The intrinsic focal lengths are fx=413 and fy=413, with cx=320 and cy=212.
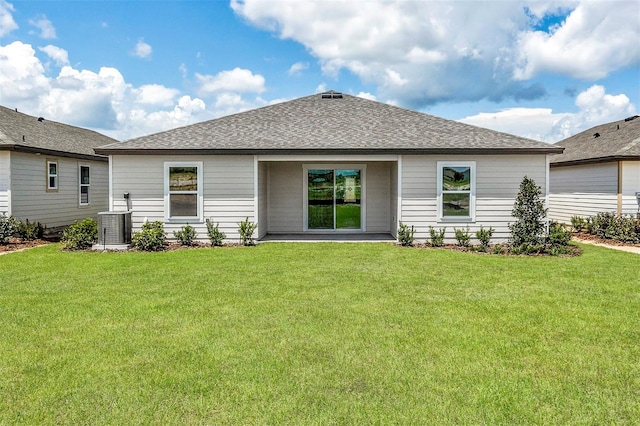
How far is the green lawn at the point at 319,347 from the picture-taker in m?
3.01

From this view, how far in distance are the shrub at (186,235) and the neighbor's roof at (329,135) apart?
2146 millimetres

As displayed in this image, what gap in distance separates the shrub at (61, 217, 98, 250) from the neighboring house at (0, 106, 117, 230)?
292 cm

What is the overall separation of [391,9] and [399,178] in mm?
5032

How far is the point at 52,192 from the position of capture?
1409 centimetres

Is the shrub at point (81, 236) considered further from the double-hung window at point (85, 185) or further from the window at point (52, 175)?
the double-hung window at point (85, 185)

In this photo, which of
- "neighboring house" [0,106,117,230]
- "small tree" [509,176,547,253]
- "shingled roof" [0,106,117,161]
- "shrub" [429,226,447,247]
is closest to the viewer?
"small tree" [509,176,547,253]

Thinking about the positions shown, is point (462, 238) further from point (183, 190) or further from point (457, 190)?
point (183, 190)

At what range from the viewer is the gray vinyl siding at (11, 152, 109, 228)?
492 inches

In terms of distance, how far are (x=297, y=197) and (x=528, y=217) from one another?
6.93m

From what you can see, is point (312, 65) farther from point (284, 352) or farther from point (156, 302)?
point (284, 352)

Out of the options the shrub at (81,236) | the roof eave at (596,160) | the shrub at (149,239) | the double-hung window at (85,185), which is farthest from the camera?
the double-hung window at (85,185)

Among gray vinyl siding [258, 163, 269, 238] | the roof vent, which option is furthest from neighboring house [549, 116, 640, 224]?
→ gray vinyl siding [258, 163, 269, 238]

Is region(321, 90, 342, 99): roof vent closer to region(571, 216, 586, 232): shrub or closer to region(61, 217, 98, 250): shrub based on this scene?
region(61, 217, 98, 250): shrub

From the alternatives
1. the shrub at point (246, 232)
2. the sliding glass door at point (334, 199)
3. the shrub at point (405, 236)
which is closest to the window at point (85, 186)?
the shrub at point (246, 232)
